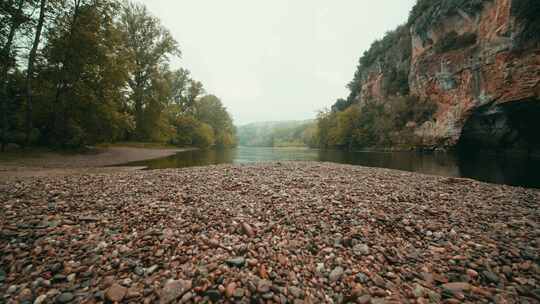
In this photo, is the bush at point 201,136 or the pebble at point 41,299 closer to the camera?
the pebble at point 41,299

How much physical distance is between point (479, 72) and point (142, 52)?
150ft

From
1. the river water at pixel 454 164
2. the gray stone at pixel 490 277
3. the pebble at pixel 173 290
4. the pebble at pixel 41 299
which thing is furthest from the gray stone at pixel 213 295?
the river water at pixel 454 164

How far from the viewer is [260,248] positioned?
3.18 meters

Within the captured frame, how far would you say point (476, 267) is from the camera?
2893mm

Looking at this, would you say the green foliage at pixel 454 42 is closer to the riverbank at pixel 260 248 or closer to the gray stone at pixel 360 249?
the riverbank at pixel 260 248

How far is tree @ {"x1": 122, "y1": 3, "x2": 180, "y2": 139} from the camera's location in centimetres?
2492

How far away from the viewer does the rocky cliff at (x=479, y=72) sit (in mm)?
22312

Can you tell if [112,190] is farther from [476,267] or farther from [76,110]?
[76,110]

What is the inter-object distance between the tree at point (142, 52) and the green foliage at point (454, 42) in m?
46.4

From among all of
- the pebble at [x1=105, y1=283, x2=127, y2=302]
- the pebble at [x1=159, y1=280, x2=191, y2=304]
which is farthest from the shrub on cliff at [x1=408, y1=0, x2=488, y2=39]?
the pebble at [x1=105, y1=283, x2=127, y2=302]

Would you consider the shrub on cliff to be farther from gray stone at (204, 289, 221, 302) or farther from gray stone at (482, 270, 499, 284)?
gray stone at (204, 289, 221, 302)

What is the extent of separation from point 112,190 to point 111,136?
1526 cm

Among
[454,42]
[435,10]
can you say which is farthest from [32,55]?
[435,10]

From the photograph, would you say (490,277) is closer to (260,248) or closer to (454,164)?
(260,248)
